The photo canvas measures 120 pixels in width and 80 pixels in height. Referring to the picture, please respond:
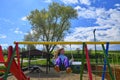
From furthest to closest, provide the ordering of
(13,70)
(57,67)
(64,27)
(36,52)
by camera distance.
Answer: (64,27) < (36,52) < (57,67) < (13,70)

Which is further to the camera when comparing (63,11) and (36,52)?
(63,11)

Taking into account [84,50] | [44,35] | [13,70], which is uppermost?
[44,35]

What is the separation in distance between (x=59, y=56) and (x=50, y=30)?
39.2 metres

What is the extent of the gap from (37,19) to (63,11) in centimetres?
485

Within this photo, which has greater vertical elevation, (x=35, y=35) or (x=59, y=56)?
(x=35, y=35)

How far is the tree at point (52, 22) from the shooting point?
49.8 meters

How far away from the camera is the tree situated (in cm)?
4978

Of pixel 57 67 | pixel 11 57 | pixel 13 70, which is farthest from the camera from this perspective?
pixel 57 67

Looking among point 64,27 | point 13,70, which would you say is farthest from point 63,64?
point 64,27

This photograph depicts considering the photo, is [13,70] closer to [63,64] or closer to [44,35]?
[63,64]

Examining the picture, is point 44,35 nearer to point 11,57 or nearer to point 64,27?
point 64,27

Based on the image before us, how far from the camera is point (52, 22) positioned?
50.7m

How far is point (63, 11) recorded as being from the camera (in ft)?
164

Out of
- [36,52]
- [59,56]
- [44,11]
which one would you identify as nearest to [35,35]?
[44,11]
